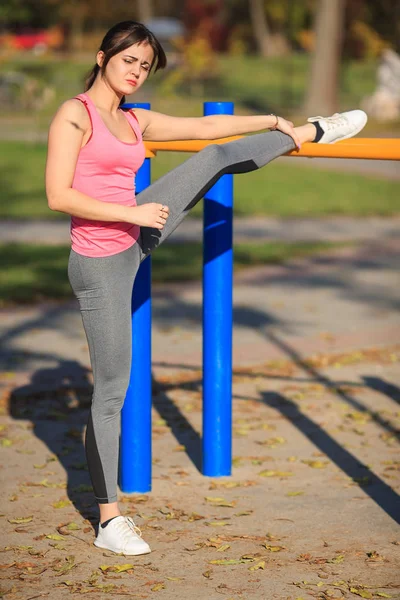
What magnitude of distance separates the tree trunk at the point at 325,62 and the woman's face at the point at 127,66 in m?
24.9

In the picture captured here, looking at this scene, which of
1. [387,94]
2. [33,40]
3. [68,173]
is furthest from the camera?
[33,40]

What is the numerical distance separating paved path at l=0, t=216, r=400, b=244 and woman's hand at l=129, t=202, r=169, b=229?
7.44m

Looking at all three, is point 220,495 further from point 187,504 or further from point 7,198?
point 7,198

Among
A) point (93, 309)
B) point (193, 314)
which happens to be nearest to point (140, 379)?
point (93, 309)

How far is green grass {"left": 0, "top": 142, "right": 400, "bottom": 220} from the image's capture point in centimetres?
1307

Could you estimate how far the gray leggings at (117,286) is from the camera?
3.31 m

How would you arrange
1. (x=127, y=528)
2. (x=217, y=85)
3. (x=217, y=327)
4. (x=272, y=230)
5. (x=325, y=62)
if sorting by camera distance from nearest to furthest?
(x=127, y=528) → (x=217, y=327) → (x=272, y=230) → (x=325, y=62) → (x=217, y=85)

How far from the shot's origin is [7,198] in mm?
13875

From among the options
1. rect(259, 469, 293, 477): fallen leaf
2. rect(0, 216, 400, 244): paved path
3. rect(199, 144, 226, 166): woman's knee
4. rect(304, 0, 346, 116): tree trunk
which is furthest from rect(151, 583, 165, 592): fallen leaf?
rect(304, 0, 346, 116): tree trunk

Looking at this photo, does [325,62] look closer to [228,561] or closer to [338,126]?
[338,126]

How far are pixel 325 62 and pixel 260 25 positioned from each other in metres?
29.6

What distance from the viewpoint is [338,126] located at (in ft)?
12.1

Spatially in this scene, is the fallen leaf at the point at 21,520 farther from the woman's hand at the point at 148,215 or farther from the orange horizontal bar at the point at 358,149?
the orange horizontal bar at the point at 358,149

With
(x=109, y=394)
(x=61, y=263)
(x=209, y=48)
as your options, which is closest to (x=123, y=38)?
(x=109, y=394)
